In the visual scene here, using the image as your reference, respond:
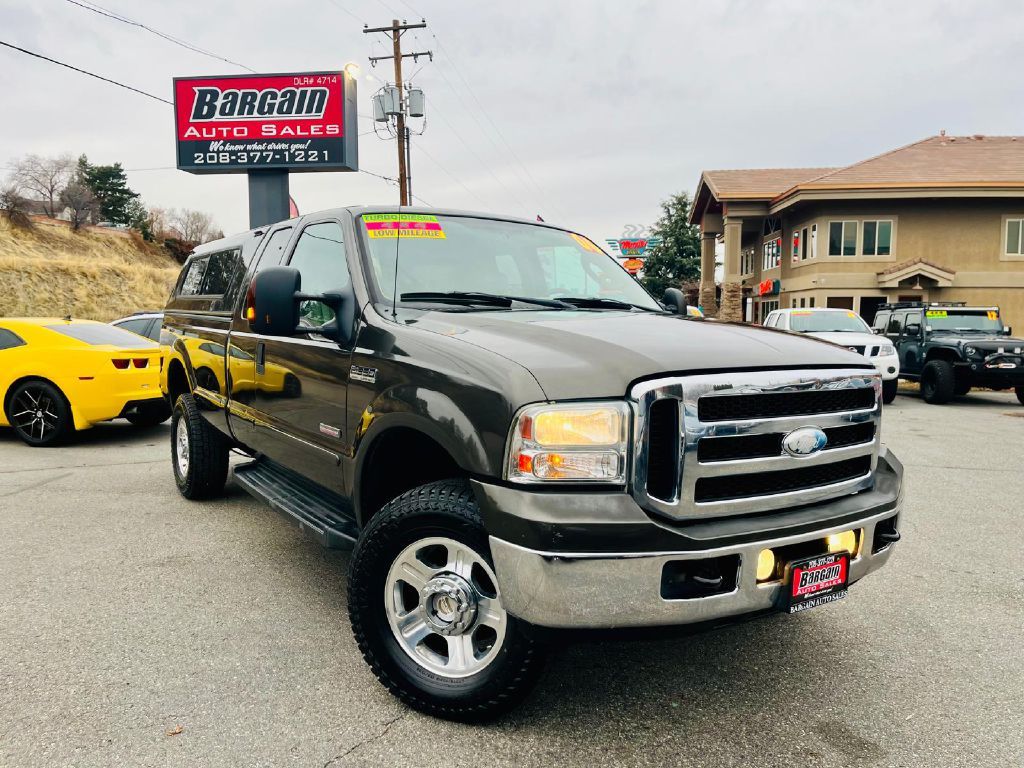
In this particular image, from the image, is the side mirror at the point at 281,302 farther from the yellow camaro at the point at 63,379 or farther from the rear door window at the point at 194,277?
the yellow camaro at the point at 63,379

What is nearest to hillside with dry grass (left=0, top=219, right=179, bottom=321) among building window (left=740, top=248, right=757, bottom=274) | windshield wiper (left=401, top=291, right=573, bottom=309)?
building window (left=740, top=248, right=757, bottom=274)

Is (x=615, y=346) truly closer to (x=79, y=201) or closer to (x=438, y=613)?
(x=438, y=613)

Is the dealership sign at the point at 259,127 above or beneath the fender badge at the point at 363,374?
above

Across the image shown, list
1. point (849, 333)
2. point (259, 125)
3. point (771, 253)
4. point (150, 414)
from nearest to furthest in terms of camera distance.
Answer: point (150, 414) < point (849, 333) < point (259, 125) < point (771, 253)

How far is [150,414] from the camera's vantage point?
30.0ft

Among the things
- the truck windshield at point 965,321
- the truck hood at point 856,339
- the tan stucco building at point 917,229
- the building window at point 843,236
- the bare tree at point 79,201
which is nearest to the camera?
the truck hood at point 856,339

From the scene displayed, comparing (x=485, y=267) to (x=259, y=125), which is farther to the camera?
(x=259, y=125)

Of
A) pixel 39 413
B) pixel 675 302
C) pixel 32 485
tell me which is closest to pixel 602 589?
pixel 675 302

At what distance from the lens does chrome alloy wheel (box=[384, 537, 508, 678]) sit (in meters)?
2.63

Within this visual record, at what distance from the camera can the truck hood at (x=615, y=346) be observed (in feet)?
7.89

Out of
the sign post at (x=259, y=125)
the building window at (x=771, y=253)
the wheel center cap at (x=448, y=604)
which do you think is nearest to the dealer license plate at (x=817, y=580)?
the wheel center cap at (x=448, y=604)

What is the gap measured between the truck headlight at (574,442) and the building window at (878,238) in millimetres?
28005

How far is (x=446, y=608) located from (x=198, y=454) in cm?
356

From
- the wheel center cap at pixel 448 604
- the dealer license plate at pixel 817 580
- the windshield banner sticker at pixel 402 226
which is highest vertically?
the windshield banner sticker at pixel 402 226
